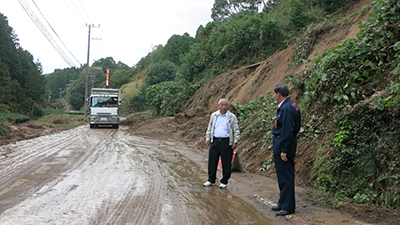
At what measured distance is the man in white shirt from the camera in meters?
6.50

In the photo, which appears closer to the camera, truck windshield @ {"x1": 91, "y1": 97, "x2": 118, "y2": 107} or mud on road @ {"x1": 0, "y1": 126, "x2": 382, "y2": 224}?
mud on road @ {"x1": 0, "y1": 126, "x2": 382, "y2": 224}

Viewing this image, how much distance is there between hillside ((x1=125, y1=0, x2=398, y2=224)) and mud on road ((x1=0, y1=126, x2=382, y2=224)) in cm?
67

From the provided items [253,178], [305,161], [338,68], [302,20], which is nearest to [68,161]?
[253,178]

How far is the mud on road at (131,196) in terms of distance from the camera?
4.48 m

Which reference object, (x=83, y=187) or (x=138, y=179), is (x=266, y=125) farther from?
(x=83, y=187)

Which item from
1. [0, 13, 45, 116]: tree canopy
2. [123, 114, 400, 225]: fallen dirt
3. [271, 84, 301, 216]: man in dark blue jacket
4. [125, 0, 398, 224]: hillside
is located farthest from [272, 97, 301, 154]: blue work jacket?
[0, 13, 45, 116]: tree canopy

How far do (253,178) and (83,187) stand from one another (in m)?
3.88

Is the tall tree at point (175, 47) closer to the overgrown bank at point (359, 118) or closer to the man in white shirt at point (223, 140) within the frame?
the overgrown bank at point (359, 118)

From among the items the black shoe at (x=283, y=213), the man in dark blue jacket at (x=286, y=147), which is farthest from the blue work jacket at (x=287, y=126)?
the black shoe at (x=283, y=213)

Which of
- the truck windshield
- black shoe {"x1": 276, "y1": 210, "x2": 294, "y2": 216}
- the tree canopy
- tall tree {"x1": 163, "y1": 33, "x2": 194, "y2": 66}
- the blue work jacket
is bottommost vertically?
black shoe {"x1": 276, "y1": 210, "x2": 294, "y2": 216}

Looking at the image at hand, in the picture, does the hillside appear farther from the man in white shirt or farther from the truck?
the truck

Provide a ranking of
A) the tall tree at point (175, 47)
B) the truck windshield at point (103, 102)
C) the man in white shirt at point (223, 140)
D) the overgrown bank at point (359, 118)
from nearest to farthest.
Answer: the overgrown bank at point (359, 118) < the man in white shirt at point (223, 140) < the truck windshield at point (103, 102) < the tall tree at point (175, 47)

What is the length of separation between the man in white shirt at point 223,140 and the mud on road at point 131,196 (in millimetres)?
353

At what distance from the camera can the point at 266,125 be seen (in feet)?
31.8
